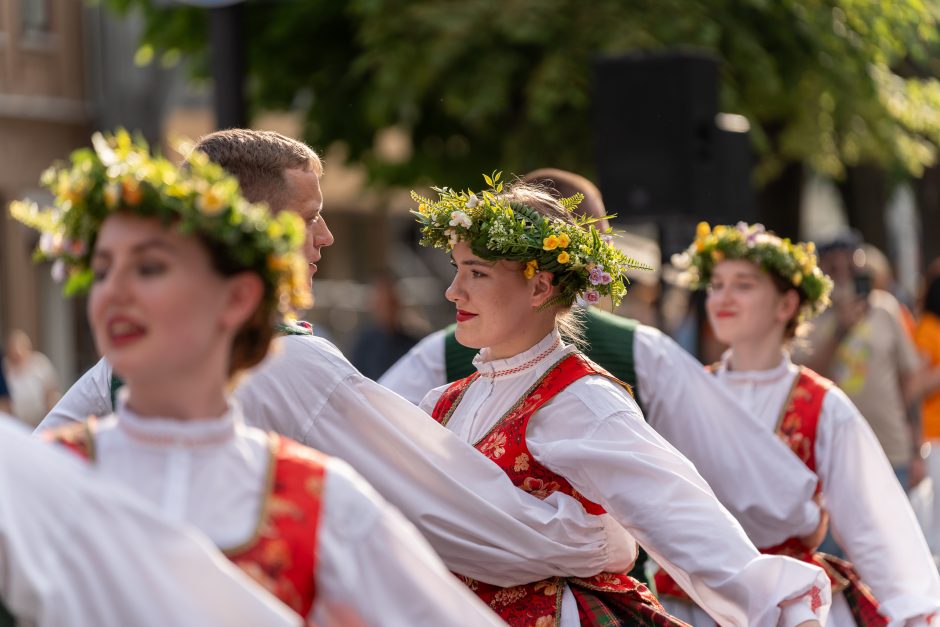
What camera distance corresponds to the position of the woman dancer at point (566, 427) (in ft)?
12.6

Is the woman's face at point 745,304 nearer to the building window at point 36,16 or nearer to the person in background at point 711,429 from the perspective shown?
the person in background at point 711,429

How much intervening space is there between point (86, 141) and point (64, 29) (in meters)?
1.33

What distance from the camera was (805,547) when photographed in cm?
525

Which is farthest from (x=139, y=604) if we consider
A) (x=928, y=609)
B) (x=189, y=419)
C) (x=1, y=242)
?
(x=1, y=242)

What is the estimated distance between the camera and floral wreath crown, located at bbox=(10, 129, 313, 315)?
269 cm

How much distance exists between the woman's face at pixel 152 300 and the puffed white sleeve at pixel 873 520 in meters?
2.75

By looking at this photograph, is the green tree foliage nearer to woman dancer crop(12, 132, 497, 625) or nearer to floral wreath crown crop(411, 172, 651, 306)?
floral wreath crown crop(411, 172, 651, 306)

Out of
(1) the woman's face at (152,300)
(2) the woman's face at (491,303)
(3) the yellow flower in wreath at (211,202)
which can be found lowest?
(2) the woman's face at (491,303)

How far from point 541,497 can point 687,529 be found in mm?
353

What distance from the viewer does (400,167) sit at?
45.0ft

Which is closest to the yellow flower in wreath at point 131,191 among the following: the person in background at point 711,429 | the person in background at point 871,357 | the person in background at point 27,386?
the person in background at point 711,429

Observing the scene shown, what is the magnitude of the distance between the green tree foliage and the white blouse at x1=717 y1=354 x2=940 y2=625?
18.2 feet

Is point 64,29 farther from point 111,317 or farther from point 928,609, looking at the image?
point 111,317

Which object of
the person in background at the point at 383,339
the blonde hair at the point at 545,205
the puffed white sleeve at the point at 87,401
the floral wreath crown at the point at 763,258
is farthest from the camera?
the person in background at the point at 383,339
